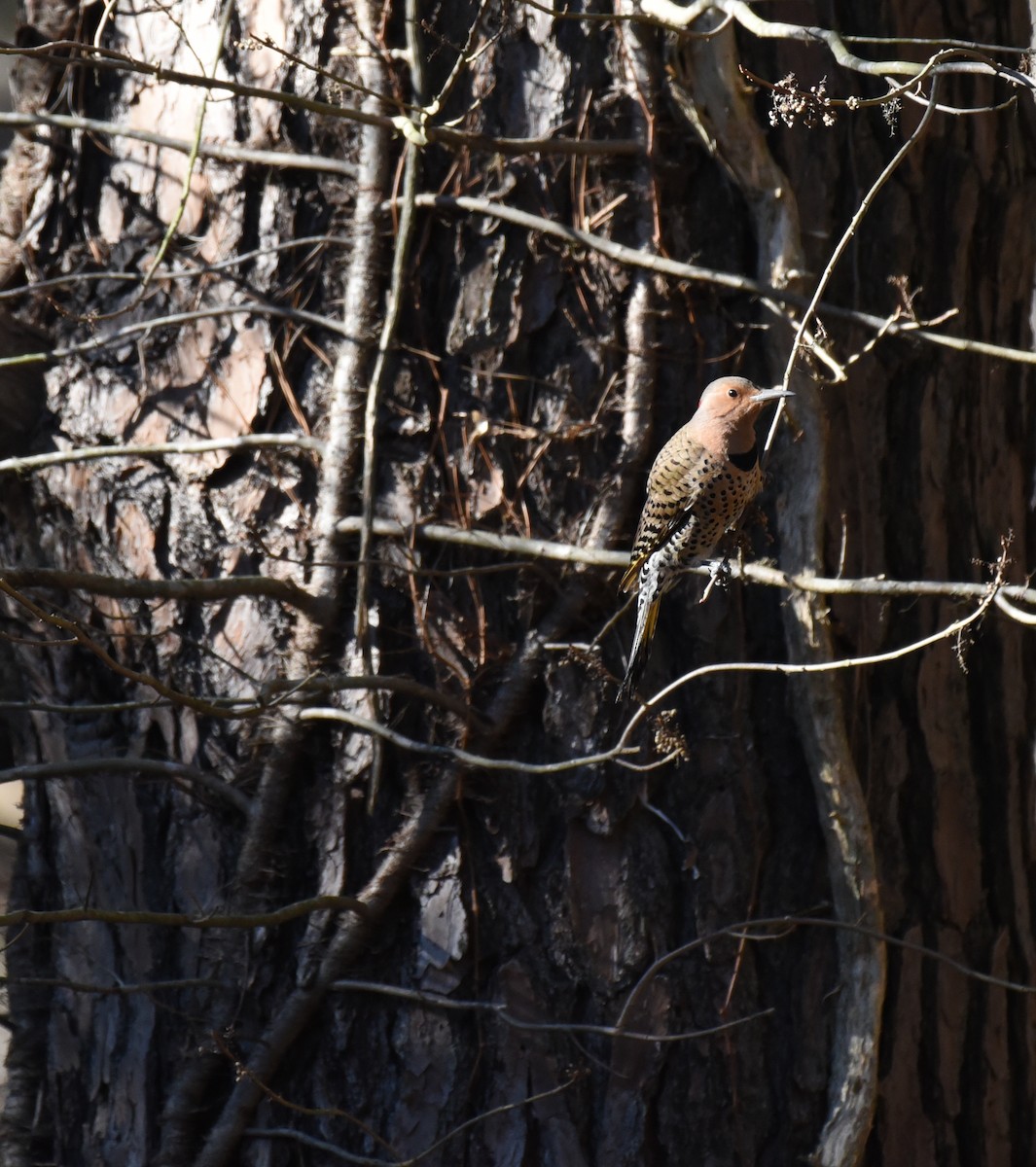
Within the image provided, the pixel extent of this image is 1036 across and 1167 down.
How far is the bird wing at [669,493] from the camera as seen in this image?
7.59ft

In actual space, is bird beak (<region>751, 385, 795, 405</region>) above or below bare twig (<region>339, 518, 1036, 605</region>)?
above

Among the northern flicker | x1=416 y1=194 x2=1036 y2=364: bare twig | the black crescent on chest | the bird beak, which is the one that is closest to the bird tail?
the northern flicker

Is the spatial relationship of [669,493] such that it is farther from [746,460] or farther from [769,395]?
[769,395]

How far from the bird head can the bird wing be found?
32mm

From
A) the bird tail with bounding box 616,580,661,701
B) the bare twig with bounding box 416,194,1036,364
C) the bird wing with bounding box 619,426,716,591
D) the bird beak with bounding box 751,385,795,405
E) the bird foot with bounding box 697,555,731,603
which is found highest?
the bare twig with bounding box 416,194,1036,364

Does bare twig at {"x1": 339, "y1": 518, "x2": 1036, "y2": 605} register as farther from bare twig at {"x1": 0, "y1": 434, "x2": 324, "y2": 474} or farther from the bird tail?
bare twig at {"x1": 0, "y1": 434, "x2": 324, "y2": 474}

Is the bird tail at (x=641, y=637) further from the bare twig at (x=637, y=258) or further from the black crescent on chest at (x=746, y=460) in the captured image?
the bare twig at (x=637, y=258)

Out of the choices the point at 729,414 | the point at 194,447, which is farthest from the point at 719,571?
the point at 194,447

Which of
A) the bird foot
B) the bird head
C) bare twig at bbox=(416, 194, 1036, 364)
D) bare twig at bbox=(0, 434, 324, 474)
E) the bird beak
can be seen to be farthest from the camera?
bare twig at bbox=(0, 434, 324, 474)

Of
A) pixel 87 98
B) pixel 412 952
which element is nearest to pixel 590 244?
pixel 87 98

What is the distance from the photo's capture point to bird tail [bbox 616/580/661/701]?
7.98ft

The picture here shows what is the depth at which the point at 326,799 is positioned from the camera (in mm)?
2551

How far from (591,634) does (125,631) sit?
102cm

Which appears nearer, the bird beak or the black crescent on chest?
the bird beak
